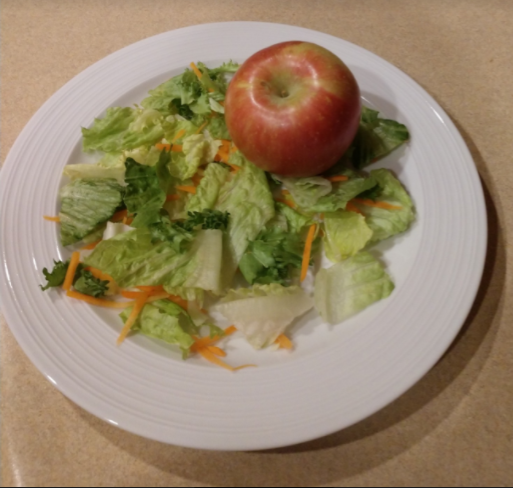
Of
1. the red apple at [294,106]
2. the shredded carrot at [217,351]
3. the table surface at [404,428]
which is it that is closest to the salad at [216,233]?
the shredded carrot at [217,351]

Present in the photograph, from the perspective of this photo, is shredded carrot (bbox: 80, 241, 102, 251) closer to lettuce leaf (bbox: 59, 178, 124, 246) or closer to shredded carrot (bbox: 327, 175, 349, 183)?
lettuce leaf (bbox: 59, 178, 124, 246)

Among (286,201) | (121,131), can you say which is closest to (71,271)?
(121,131)

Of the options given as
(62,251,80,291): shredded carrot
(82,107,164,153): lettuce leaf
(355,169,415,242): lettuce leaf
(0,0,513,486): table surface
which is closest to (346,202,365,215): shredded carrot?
(355,169,415,242): lettuce leaf

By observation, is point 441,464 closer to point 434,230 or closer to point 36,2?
point 434,230

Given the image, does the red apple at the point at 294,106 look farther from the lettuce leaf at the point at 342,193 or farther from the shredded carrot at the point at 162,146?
the shredded carrot at the point at 162,146

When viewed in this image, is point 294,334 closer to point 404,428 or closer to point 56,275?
point 404,428

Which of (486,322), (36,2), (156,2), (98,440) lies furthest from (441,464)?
(36,2)
